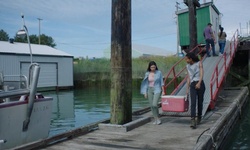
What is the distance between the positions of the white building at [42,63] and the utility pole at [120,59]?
18919 millimetres

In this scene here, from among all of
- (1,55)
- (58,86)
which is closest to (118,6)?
(1,55)

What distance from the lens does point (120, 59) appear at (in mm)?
6941

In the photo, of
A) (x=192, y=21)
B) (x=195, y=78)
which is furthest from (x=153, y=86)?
(x=192, y=21)

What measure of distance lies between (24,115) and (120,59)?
2.49 m

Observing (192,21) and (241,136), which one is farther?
(192,21)

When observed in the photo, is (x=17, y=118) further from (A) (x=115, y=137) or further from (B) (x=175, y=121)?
(B) (x=175, y=121)

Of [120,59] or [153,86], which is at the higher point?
[120,59]

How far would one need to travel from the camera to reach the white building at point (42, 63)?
24703 mm

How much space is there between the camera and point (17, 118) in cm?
619

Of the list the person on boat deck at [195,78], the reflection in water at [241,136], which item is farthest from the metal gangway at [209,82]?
the person on boat deck at [195,78]

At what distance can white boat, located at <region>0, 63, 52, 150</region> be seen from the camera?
5.89m

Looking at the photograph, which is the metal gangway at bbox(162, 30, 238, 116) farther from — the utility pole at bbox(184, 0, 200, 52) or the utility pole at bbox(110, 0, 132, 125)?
the utility pole at bbox(110, 0, 132, 125)

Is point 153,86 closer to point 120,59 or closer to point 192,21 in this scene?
point 120,59

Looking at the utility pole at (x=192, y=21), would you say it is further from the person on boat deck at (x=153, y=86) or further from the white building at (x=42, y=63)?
the white building at (x=42, y=63)
